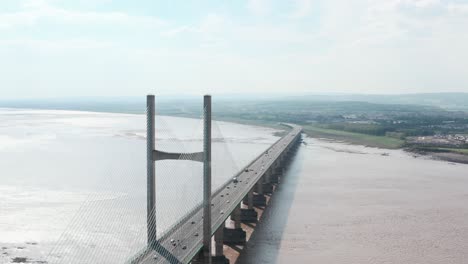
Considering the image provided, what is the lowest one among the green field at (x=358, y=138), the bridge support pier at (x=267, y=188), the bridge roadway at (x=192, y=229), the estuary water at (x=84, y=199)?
the green field at (x=358, y=138)

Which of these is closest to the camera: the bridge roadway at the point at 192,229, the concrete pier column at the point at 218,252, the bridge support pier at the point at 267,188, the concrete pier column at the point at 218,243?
the bridge roadway at the point at 192,229

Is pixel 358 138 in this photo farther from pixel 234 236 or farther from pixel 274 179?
pixel 234 236

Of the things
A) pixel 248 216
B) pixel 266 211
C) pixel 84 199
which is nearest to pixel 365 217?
pixel 266 211

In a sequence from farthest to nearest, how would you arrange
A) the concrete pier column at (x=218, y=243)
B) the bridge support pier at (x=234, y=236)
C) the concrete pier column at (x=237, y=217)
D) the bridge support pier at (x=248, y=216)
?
1. the bridge support pier at (x=248, y=216)
2. the concrete pier column at (x=237, y=217)
3. the bridge support pier at (x=234, y=236)
4. the concrete pier column at (x=218, y=243)

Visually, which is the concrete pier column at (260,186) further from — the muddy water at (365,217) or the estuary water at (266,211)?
the estuary water at (266,211)

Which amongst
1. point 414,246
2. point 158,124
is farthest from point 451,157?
point 158,124

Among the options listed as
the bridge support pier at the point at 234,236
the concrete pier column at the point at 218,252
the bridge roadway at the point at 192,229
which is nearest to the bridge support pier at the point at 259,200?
the bridge roadway at the point at 192,229
